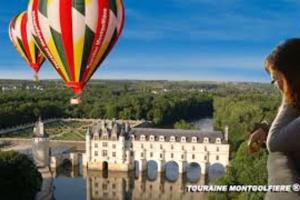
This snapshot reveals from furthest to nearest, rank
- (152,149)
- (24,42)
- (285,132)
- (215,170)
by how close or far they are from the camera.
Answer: (215,170) < (152,149) < (24,42) < (285,132)

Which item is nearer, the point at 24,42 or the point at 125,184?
the point at 24,42

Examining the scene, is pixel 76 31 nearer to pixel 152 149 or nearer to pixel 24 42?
pixel 24 42

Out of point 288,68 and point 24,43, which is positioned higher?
point 24,43

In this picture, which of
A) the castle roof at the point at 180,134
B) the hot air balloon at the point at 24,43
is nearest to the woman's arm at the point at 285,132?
the hot air balloon at the point at 24,43

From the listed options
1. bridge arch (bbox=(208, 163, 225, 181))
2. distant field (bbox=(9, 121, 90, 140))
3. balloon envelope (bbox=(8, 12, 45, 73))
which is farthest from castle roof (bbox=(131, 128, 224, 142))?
balloon envelope (bbox=(8, 12, 45, 73))

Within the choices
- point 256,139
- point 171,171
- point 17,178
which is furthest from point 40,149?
point 256,139

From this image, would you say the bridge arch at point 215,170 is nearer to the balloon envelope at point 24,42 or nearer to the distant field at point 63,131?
the distant field at point 63,131

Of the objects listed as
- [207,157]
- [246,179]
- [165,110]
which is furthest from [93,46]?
[165,110]
